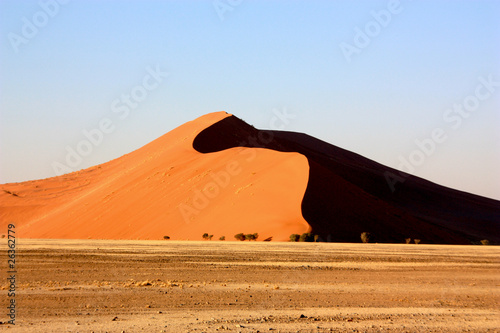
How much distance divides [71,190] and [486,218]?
48684 millimetres

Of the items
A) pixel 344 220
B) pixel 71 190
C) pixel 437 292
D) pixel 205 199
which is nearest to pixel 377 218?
pixel 344 220

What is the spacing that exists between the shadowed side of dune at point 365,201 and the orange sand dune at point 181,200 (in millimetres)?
1536

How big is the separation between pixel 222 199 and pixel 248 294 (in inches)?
1192

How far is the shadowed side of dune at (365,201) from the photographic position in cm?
3978

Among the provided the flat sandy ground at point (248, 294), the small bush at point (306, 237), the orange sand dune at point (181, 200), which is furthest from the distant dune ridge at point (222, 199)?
the flat sandy ground at point (248, 294)

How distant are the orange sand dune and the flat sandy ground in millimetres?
15145

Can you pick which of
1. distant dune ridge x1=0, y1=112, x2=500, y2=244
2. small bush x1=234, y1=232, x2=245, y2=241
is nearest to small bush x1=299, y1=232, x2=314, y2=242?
distant dune ridge x1=0, y1=112, x2=500, y2=244

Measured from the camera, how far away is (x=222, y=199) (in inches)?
1752

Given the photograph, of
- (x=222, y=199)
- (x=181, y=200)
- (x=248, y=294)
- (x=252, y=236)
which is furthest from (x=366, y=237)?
(x=248, y=294)

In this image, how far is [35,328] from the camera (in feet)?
32.4

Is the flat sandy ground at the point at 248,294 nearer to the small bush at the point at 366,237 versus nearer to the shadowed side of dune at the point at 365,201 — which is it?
the small bush at the point at 366,237

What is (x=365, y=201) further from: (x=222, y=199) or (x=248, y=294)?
(x=248, y=294)

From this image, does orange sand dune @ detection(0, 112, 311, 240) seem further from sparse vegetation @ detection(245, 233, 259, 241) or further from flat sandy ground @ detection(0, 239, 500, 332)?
flat sandy ground @ detection(0, 239, 500, 332)

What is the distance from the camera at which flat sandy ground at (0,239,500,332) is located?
10.6 meters
